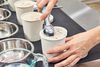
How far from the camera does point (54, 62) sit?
671 millimetres

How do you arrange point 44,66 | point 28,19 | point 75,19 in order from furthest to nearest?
1. point 75,19
2. point 28,19
3. point 44,66

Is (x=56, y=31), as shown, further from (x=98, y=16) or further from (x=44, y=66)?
(x=98, y=16)

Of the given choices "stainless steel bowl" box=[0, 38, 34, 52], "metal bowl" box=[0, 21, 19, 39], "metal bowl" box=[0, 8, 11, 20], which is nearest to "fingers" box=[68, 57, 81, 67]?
"stainless steel bowl" box=[0, 38, 34, 52]

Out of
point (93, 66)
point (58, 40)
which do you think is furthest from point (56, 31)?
point (93, 66)

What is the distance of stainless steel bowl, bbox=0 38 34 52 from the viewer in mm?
764

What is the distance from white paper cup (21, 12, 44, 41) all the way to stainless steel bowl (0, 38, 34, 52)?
0.09 ft

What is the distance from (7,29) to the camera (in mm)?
887

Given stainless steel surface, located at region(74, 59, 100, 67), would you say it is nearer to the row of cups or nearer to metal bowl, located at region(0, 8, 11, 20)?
the row of cups

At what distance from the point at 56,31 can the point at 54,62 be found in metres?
0.10

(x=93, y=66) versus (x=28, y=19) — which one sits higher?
(x=28, y=19)

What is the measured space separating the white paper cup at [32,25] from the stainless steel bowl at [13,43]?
3cm

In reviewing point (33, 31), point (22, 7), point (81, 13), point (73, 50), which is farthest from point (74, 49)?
point (81, 13)

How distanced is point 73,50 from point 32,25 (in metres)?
0.18

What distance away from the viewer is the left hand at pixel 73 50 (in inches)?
25.5
